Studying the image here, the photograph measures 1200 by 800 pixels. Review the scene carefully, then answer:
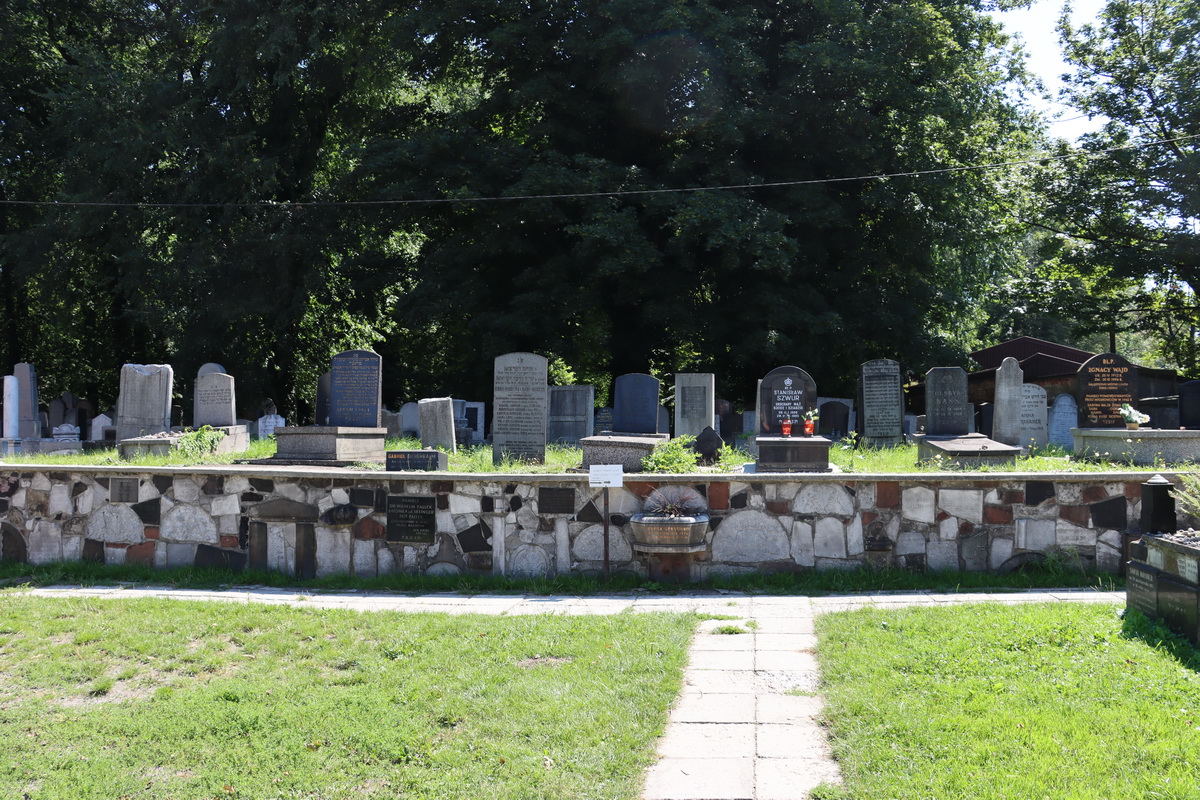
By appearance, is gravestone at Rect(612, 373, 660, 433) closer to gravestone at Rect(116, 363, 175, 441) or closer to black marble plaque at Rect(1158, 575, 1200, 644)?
gravestone at Rect(116, 363, 175, 441)

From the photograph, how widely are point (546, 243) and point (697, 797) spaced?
2138 cm

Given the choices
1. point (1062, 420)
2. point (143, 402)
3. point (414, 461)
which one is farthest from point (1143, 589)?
point (143, 402)

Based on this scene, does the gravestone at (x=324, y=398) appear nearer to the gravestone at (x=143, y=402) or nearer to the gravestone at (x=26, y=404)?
the gravestone at (x=143, y=402)

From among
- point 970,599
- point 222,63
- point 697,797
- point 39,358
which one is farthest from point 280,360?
point 697,797

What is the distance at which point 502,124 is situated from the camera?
26.4 meters

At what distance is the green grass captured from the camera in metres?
8.39

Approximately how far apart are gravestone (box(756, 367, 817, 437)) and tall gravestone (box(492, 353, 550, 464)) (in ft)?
9.82

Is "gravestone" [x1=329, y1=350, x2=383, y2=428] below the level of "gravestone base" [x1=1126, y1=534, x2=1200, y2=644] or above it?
above

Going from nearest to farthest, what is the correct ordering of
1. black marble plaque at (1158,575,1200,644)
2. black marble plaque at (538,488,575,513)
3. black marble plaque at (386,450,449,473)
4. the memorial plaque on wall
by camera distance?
black marble plaque at (1158,575,1200,644) → black marble plaque at (538,488,575,513) → the memorial plaque on wall → black marble plaque at (386,450,449,473)

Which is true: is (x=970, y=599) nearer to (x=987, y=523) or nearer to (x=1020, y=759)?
(x=987, y=523)

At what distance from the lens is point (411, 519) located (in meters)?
9.34

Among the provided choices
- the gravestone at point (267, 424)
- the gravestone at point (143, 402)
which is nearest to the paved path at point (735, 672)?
the gravestone at point (143, 402)

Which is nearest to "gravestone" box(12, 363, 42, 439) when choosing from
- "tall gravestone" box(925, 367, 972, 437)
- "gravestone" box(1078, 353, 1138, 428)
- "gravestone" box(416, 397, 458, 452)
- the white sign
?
"gravestone" box(416, 397, 458, 452)

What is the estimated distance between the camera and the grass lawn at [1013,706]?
405cm
